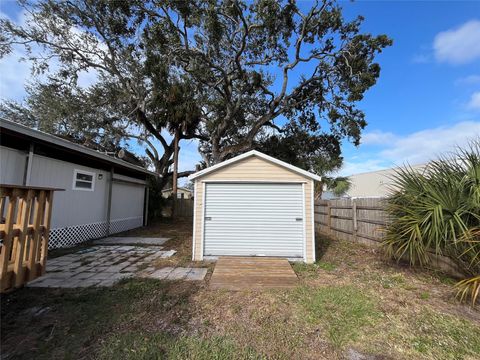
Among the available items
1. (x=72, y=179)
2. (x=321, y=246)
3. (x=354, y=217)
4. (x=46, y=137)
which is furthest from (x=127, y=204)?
(x=354, y=217)

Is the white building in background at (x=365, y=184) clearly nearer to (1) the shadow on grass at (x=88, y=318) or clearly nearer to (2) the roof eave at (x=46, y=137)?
(2) the roof eave at (x=46, y=137)

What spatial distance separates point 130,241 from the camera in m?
9.04

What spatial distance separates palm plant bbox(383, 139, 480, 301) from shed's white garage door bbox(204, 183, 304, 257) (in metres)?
2.27

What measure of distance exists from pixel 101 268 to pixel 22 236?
2414 millimetres

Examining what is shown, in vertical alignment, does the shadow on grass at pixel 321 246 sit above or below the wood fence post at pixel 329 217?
below

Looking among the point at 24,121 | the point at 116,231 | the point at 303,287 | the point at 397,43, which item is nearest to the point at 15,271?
the point at 303,287

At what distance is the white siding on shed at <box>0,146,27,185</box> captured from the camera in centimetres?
565

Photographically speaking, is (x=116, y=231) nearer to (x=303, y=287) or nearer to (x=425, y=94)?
(x=303, y=287)

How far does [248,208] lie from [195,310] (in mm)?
3289

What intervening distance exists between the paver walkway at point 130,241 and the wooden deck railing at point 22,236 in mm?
4654

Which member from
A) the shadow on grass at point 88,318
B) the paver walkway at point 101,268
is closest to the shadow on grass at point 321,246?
the paver walkway at point 101,268

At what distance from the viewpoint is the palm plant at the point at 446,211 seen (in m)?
3.93

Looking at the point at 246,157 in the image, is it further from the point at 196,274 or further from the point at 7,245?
the point at 7,245

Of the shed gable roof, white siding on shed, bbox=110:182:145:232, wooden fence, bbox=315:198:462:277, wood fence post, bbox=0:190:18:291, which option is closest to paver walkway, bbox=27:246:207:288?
wood fence post, bbox=0:190:18:291
